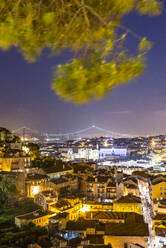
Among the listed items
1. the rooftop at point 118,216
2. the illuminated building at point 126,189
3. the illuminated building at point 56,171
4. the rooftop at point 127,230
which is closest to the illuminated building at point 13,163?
the illuminated building at point 56,171

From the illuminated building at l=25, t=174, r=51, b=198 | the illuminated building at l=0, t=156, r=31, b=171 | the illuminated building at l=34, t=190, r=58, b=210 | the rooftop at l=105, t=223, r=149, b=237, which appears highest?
the illuminated building at l=0, t=156, r=31, b=171

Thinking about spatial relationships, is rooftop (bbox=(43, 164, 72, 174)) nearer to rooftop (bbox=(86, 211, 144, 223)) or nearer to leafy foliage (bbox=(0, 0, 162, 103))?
rooftop (bbox=(86, 211, 144, 223))

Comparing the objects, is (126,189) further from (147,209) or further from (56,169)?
(56,169)

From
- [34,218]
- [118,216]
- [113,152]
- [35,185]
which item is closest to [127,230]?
[118,216]

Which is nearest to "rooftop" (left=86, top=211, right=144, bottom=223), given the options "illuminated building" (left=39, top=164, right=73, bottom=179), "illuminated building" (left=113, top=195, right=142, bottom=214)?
"illuminated building" (left=113, top=195, right=142, bottom=214)

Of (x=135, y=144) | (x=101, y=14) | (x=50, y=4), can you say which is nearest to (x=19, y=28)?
(x=50, y=4)

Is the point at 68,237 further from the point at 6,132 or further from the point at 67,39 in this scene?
the point at 6,132

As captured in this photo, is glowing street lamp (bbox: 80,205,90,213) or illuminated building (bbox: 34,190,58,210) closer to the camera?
illuminated building (bbox: 34,190,58,210)

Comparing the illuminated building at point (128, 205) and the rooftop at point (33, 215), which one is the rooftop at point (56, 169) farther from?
the illuminated building at point (128, 205)
